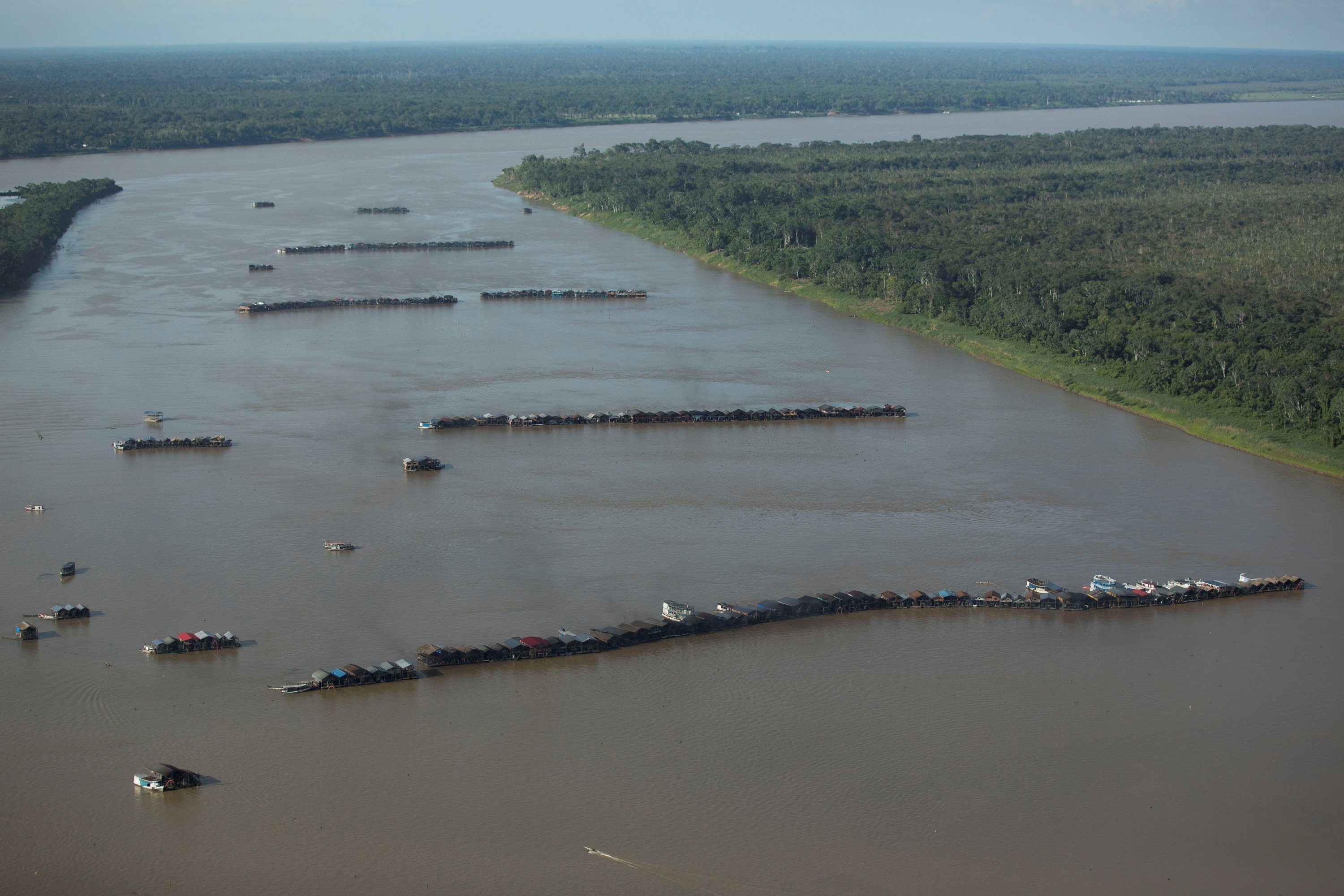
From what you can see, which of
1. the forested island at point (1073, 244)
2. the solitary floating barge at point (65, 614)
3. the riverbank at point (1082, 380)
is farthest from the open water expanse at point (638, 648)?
the forested island at point (1073, 244)

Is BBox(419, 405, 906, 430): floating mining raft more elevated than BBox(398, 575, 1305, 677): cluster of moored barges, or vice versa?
BBox(419, 405, 906, 430): floating mining raft

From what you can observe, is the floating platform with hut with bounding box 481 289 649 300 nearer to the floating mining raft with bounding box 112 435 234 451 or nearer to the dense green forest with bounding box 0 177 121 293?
the dense green forest with bounding box 0 177 121 293

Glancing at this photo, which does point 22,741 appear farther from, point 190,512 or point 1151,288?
point 1151,288

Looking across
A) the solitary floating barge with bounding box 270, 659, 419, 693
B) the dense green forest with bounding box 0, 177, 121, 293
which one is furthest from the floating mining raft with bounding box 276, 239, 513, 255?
the solitary floating barge with bounding box 270, 659, 419, 693

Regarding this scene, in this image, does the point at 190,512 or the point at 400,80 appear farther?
the point at 400,80

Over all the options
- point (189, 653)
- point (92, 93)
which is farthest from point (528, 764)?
point (92, 93)

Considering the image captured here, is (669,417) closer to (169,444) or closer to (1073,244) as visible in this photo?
(169,444)
